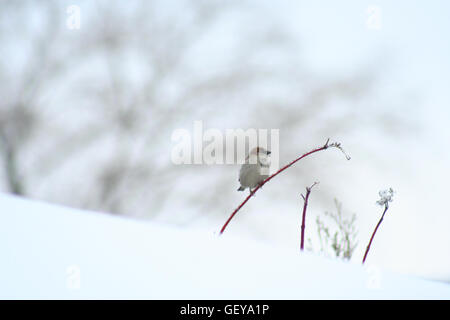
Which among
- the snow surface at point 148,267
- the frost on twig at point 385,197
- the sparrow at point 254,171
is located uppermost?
the sparrow at point 254,171

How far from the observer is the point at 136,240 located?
0.30m

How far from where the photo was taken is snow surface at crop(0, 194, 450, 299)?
246 millimetres

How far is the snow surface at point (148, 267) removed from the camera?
0.81 ft

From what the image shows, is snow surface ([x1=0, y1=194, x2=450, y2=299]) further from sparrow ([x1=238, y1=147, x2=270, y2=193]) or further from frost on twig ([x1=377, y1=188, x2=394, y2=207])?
sparrow ([x1=238, y1=147, x2=270, y2=193])

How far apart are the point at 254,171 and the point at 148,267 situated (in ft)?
1.68

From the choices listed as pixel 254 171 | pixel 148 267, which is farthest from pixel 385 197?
pixel 148 267

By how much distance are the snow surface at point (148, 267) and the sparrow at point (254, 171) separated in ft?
1.39

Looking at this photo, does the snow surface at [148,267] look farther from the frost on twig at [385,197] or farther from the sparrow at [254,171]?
the sparrow at [254,171]

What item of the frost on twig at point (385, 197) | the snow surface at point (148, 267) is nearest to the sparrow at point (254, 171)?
the frost on twig at point (385, 197)

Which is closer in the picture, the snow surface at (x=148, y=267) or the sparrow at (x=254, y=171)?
the snow surface at (x=148, y=267)

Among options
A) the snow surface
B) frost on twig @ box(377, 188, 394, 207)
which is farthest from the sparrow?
the snow surface

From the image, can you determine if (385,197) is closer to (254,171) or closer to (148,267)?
(254,171)
